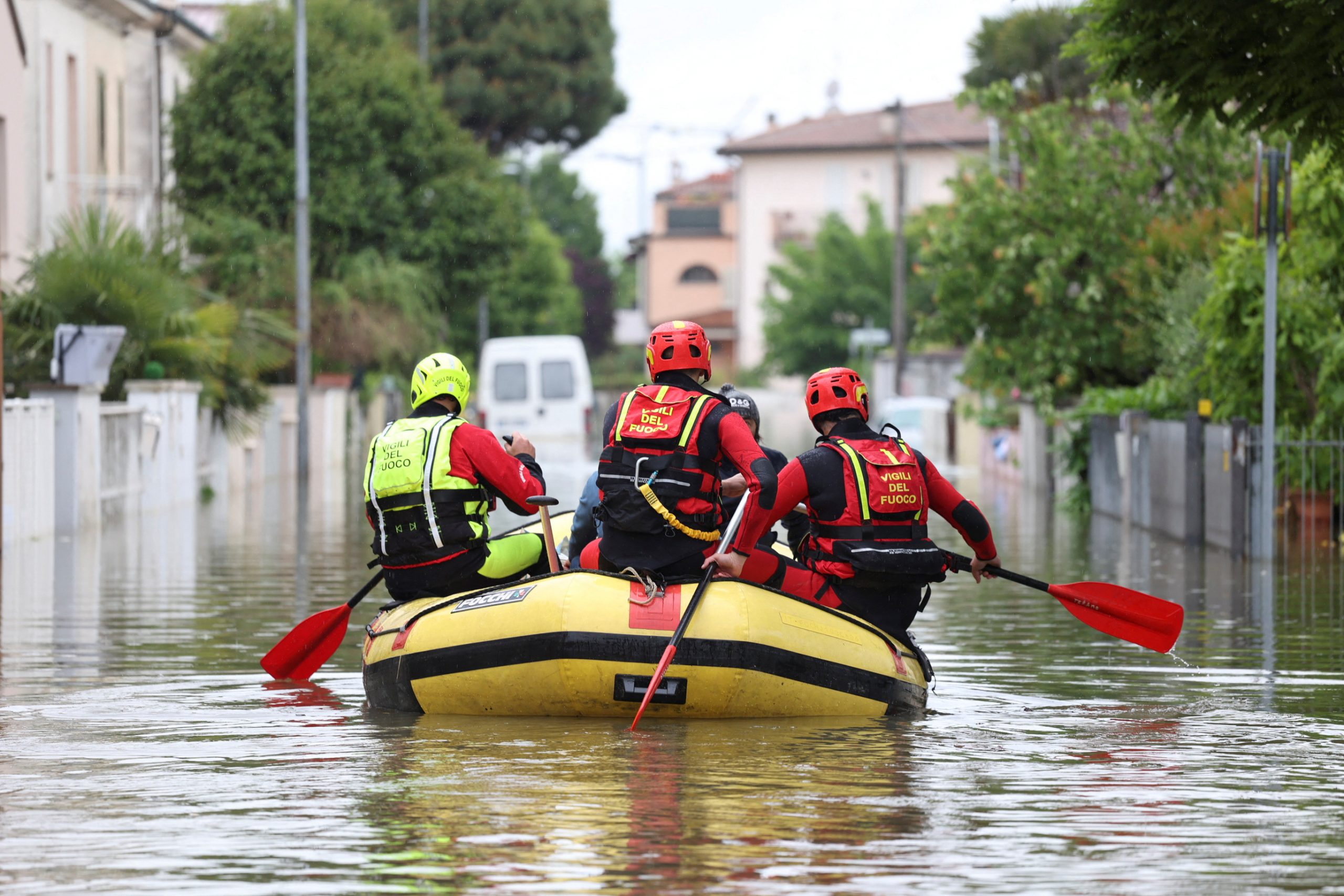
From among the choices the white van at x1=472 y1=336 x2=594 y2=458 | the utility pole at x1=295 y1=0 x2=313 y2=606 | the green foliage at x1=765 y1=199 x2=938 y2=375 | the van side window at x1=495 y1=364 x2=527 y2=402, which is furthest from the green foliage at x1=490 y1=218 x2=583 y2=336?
the utility pole at x1=295 y1=0 x2=313 y2=606

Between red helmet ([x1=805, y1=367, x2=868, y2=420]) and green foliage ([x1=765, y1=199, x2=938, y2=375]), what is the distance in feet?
215

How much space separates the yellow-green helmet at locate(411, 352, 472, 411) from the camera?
10414 millimetres

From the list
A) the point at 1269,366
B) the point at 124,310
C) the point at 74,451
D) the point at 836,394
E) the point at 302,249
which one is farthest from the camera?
the point at 302,249

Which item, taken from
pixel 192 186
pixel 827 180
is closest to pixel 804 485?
pixel 192 186

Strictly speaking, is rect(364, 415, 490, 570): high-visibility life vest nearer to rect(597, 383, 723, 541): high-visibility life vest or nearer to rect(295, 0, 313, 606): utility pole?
rect(597, 383, 723, 541): high-visibility life vest

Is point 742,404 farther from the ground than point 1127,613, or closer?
farther from the ground

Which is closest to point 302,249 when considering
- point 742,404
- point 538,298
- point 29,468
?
point 29,468

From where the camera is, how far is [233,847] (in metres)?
6.84

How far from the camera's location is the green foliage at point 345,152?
1647 inches

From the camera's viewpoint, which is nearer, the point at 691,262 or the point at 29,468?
the point at 29,468

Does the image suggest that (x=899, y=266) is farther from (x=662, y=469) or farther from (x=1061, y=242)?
(x=662, y=469)

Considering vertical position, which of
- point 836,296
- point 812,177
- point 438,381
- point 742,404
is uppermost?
point 812,177

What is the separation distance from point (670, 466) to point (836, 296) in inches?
2647

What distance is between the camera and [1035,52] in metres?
46.3
